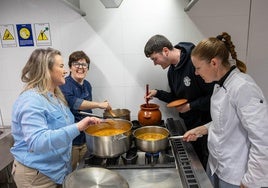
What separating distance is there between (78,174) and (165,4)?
1.42 m

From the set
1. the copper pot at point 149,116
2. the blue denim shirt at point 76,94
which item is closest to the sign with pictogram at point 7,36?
the blue denim shirt at point 76,94

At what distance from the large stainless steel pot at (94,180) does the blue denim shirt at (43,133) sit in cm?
23

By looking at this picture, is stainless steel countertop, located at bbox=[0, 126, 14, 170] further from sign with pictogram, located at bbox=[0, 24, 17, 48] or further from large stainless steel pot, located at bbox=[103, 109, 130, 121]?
large stainless steel pot, located at bbox=[103, 109, 130, 121]

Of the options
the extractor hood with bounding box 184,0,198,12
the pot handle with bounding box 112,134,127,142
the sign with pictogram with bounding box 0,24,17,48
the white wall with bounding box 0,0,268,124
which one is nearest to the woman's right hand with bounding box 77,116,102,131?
the pot handle with bounding box 112,134,127,142

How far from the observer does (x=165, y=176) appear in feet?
3.41

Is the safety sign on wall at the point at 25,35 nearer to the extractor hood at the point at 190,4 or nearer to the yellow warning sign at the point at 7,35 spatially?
the yellow warning sign at the point at 7,35

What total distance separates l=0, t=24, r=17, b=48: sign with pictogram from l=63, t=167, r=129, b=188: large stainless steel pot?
1485 millimetres

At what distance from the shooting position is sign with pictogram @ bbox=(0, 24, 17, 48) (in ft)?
6.19

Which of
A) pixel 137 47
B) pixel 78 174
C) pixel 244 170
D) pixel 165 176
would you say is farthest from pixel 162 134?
pixel 137 47

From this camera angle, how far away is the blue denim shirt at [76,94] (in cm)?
157

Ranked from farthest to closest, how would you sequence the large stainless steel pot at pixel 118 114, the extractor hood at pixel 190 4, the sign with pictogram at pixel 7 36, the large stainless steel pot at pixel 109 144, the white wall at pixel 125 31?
the sign with pictogram at pixel 7 36 < the white wall at pixel 125 31 < the large stainless steel pot at pixel 118 114 < the extractor hood at pixel 190 4 < the large stainless steel pot at pixel 109 144

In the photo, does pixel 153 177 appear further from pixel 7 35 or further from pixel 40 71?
pixel 7 35

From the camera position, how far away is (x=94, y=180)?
870 mm

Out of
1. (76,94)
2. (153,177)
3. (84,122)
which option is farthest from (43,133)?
(76,94)
